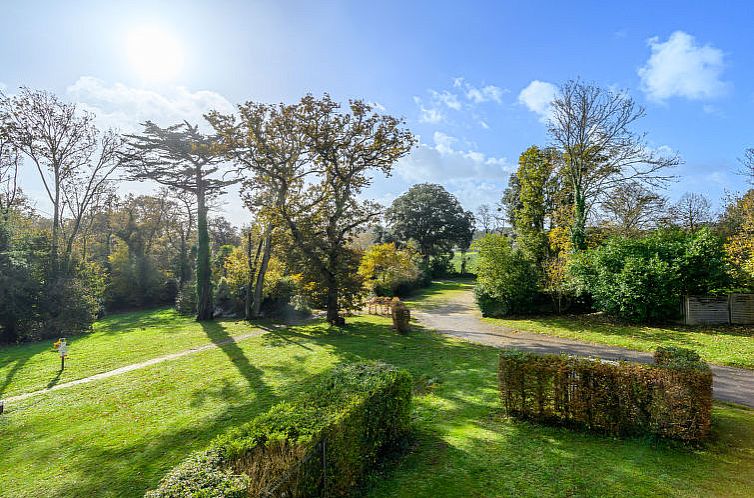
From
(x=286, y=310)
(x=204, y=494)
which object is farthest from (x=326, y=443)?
(x=286, y=310)

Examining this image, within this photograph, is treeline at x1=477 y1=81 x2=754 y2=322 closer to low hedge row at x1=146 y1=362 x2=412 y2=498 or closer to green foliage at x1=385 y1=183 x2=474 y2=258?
low hedge row at x1=146 y1=362 x2=412 y2=498

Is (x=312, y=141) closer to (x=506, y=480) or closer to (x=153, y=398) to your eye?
(x=153, y=398)

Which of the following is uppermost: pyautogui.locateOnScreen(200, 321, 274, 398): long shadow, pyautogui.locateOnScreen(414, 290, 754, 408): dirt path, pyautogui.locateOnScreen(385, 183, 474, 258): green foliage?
pyautogui.locateOnScreen(385, 183, 474, 258): green foliage

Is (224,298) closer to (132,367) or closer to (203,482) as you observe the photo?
(132,367)

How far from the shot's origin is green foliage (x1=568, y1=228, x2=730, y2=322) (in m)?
14.3

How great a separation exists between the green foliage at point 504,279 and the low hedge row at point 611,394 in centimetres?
1266

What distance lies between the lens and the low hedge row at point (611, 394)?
18.1ft

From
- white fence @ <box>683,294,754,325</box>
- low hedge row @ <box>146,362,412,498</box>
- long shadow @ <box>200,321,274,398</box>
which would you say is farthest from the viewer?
white fence @ <box>683,294,754,325</box>

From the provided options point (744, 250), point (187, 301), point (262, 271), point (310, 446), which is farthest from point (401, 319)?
point (187, 301)

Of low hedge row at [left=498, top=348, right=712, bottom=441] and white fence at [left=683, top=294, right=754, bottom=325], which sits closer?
low hedge row at [left=498, top=348, right=712, bottom=441]

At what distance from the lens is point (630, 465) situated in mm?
5000

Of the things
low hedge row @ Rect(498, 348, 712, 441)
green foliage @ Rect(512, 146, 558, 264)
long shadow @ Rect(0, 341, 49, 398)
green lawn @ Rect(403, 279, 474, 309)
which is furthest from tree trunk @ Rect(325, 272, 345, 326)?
low hedge row @ Rect(498, 348, 712, 441)

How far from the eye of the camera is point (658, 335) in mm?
13672

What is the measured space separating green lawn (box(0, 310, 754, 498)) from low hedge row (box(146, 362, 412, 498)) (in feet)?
1.74
